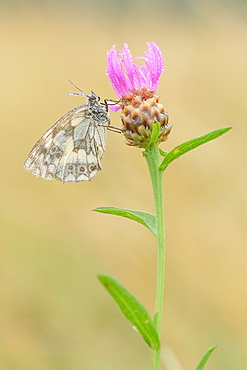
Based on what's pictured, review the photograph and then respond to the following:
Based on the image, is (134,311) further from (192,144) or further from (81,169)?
(81,169)

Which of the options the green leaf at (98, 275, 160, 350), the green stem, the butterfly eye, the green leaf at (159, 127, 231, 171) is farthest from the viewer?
the butterfly eye

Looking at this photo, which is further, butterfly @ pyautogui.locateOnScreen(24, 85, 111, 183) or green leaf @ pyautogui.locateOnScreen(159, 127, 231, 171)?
butterfly @ pyautogui.locateOnScreen(24, 85, 111, 183)

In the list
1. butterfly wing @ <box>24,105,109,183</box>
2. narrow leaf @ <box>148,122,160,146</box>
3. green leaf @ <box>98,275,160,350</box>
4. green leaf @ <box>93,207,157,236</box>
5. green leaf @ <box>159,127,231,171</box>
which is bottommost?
green leaf @ <box>98,275,160,350</box>

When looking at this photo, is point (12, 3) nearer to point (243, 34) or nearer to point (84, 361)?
point (243, 34)

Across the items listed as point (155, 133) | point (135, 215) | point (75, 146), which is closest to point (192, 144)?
point (155, 133)

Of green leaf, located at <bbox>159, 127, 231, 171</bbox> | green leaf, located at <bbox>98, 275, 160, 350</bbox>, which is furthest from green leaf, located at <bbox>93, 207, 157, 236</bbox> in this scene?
green leaf, located at <bbox>98, 275, 160, 350</bbox>

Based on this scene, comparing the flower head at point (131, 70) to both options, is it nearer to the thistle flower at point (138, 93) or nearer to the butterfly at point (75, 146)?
the thistle flower at point (138, 93)

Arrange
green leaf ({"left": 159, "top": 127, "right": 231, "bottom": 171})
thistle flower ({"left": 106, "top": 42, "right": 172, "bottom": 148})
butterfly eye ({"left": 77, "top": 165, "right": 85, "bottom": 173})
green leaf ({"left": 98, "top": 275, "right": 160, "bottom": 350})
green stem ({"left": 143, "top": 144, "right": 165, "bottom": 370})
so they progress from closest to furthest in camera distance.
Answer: green leaf ({"left": 98, "top": 275, "right": 160, "bottom": 350})
green leaf ({"left": 159, "top": 127, "right": 231, "bottom": 171})
green stem ({"left": 143, "top": 144, "right": 165, "bottom": 370})
thistle flower ({"left": 106, "top": 42, "right": 172, "bottom": 148})
butterfly eye ({"left": 77, "top": 165, "right": 85, "bottom": 173})

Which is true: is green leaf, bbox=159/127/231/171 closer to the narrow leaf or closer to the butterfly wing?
the narrow leaf
